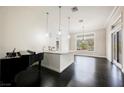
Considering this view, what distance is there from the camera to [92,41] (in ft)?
35.7

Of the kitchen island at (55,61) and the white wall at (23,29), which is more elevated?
the white wall at (23,29)

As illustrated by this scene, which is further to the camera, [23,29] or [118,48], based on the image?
[118,48]

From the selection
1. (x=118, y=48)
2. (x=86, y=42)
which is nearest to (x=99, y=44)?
(x=86, y=42)

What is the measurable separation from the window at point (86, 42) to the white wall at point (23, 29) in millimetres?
5738

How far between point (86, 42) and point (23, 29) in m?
7.97

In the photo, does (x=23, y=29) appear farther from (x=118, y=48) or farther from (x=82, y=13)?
(x=118, y=48)

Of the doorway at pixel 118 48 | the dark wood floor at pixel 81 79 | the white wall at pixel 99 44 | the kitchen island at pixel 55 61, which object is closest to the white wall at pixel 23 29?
the kitchen island at pixel 55 61

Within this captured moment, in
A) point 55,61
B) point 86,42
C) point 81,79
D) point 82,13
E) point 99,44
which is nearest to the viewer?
point 81,79

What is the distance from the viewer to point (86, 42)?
11.8 m

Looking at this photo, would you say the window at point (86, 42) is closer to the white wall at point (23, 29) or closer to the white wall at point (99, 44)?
the white wall at point (99, 44)

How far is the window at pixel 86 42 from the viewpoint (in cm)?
1095
